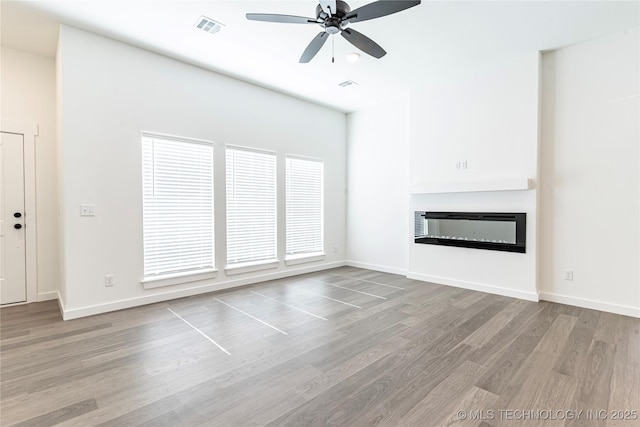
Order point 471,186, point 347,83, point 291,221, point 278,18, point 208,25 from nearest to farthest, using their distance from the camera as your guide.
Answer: point 278,18 < point 208,25 < point 471,186 < point 347,83 < point 291,221

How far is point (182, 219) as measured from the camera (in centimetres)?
412

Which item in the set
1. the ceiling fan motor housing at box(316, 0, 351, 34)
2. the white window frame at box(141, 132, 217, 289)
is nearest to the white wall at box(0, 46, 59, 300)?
the white window frame at box(141, 132, 217, 289)

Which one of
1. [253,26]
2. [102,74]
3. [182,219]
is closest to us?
[253,26]

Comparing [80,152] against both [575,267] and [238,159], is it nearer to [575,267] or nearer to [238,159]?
[238,159]

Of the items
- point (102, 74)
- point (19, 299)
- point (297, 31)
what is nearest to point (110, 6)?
point (102, 74)

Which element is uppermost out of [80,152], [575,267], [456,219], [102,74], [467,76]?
[467,76]

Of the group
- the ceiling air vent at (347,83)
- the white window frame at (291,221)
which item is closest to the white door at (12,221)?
the white window frame at (291,221)

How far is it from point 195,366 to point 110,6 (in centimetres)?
341

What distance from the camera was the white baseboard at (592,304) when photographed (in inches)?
133

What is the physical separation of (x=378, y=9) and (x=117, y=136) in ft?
10.4

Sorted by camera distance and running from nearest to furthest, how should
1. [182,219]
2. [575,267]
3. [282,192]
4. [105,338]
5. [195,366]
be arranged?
[195,366] < [105,338] < [575,267] < [182,219] < [282,192]

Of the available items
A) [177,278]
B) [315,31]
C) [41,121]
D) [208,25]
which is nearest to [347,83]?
[315,31]

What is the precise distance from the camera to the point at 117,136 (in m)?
3.61

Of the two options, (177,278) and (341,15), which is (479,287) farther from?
(177,278)
